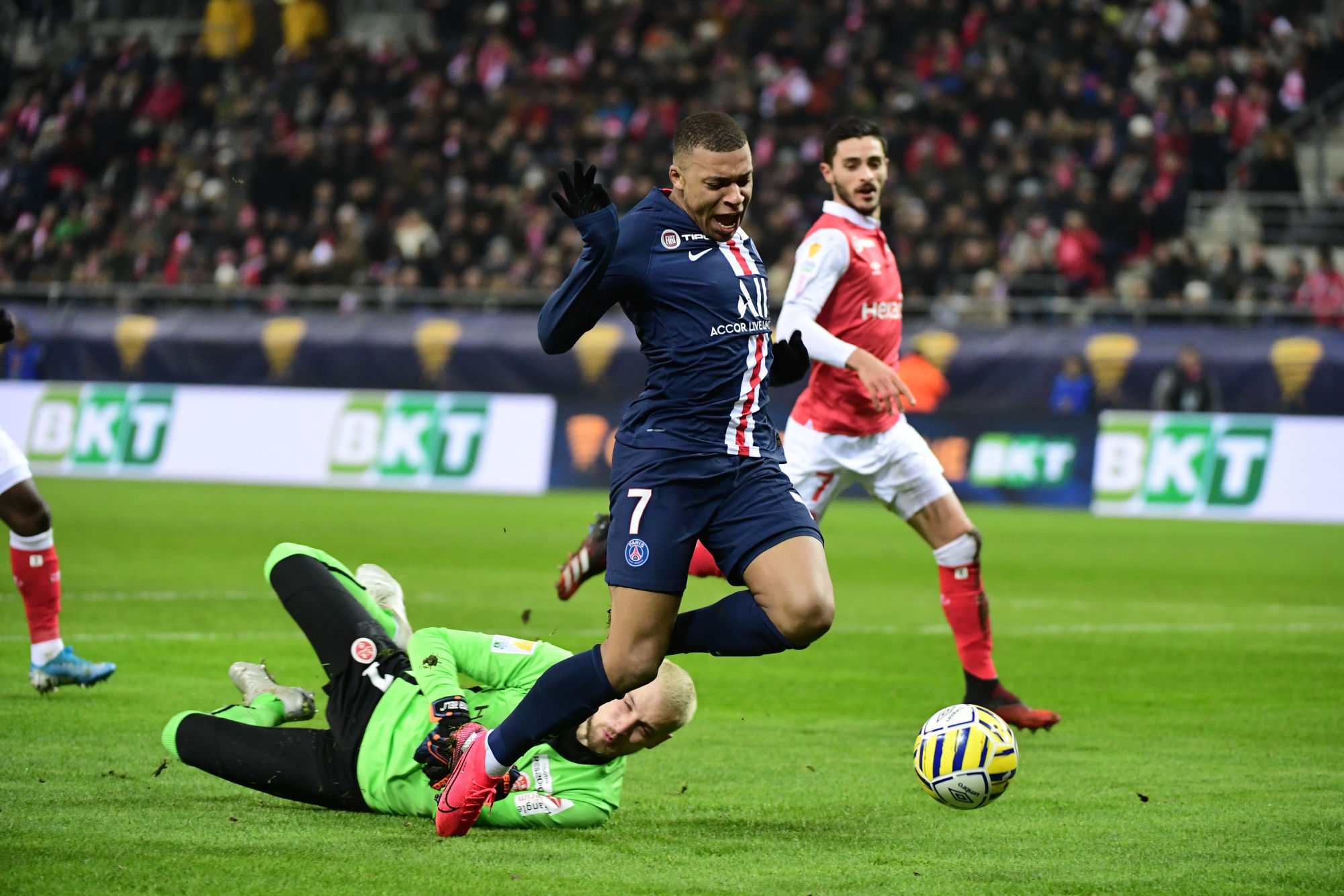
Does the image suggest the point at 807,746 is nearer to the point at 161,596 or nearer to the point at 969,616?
the point at 969,616

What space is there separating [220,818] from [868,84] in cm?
2198

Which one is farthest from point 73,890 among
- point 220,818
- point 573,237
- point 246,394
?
point 573,237

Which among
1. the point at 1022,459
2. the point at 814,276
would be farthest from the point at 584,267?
the point at 1022,459

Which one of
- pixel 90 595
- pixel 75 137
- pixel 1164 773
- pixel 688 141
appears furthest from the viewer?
pixel 75 137

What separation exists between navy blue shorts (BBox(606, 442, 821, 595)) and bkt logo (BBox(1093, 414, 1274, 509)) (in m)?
13.8

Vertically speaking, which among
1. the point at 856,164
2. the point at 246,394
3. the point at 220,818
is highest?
the point at 856,164

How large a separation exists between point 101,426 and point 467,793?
18776 millimetres

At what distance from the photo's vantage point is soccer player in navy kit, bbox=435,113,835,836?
5055mm

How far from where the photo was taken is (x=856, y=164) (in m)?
7.69

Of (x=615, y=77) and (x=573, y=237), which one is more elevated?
(x=615, y=77)

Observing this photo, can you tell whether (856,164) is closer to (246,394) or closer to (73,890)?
(73,890)

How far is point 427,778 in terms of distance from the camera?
5.38 metres

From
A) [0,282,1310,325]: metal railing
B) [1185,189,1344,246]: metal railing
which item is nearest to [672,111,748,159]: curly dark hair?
[0,282,1310,325]: metal railing

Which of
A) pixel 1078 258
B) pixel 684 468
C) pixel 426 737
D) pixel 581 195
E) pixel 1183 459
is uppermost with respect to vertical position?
pixel 581 195
